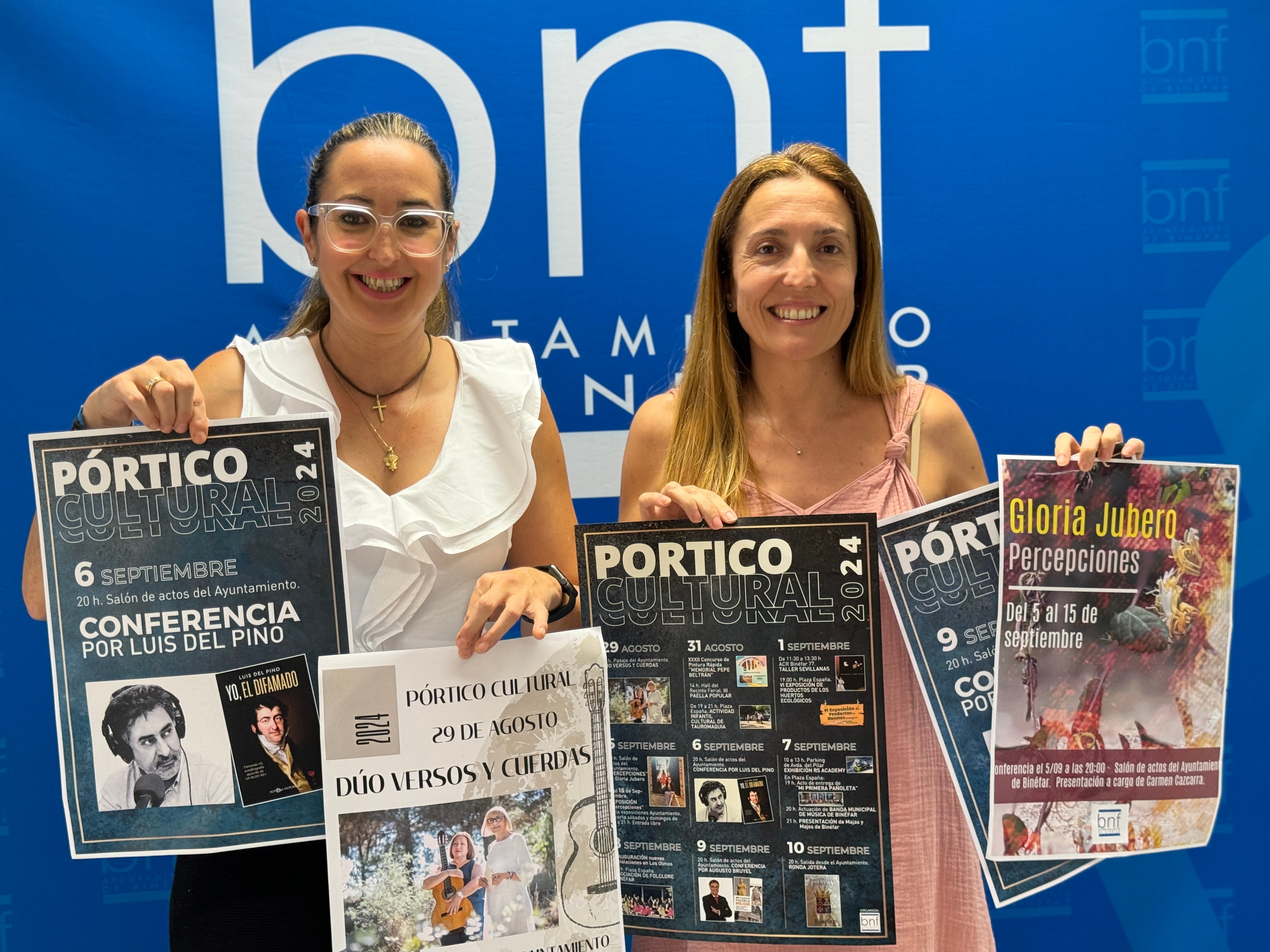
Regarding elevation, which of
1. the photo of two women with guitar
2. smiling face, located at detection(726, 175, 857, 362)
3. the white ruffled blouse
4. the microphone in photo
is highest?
smiling face, located at detection(726, 175, 857, 362)

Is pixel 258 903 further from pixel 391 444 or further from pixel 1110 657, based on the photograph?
pixel 1110 657

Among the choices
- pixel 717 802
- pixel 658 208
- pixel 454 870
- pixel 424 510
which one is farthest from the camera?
pixel 658 208

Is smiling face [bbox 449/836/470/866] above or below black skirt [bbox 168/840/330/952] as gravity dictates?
above

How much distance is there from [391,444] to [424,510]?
0.42 feet

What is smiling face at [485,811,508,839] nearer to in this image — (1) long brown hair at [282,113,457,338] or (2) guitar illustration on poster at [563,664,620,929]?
(2) guitar illustration on poster at [563,664,620,929]

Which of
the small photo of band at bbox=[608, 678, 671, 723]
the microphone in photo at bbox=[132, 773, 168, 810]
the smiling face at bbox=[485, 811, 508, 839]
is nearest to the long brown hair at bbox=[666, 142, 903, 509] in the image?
the small photo of band at bbox=[608, 678, 671, 723]

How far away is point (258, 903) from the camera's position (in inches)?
60.4

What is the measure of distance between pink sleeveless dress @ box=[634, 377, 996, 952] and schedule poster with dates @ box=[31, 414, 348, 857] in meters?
0.65

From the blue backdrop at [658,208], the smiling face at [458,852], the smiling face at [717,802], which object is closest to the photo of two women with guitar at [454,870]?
the smiling face at [458,852]

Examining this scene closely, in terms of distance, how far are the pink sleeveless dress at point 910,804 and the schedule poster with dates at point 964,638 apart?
71 millimetres

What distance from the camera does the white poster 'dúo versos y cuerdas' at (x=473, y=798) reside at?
4.60 ft

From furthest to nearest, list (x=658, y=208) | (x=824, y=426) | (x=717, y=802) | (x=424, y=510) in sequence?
(x=658, y=208) → (x=824, y=426) → (x=424, y=510) → (x=717, y=802)

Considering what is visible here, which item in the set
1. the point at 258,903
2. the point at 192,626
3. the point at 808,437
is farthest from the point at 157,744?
the point at 808,437

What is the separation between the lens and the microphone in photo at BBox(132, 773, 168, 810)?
4.75 feet
